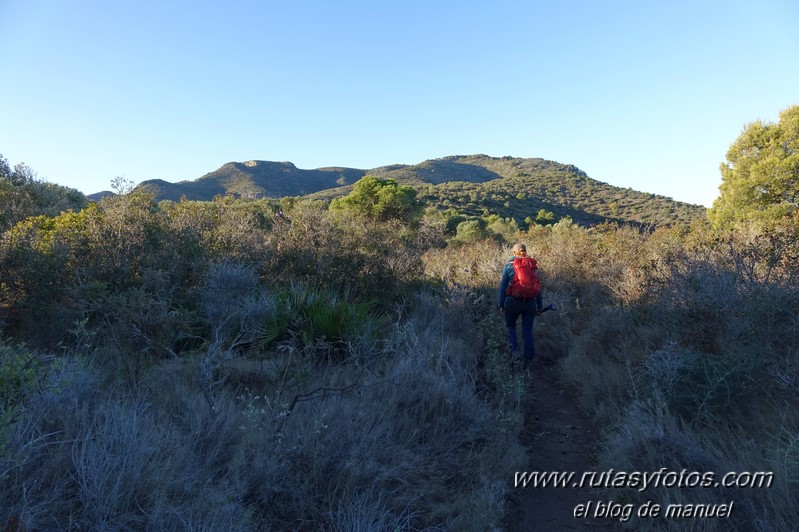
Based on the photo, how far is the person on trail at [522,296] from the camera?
6582 millimetres

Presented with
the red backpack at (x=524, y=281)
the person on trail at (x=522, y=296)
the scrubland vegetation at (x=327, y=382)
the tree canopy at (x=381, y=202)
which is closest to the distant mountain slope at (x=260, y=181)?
the tree canopy at (x=381, y=202)

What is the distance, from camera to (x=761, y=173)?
1505 centimetres

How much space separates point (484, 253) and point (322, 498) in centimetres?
969

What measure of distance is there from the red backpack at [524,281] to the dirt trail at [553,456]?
1242mm

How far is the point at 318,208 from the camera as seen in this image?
32.4 ft

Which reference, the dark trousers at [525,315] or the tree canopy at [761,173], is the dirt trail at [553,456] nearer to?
the dark trousers at [525,315]

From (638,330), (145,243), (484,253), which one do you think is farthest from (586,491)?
(484,253)

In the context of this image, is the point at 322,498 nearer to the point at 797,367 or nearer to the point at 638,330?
the point at 797,367

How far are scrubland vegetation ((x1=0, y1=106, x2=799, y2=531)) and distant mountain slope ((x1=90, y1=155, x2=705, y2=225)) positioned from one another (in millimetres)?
23655

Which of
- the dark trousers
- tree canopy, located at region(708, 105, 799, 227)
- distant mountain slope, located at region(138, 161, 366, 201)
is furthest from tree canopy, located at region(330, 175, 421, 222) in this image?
distant mountain slope, located at region(138, 161, 366, 201)

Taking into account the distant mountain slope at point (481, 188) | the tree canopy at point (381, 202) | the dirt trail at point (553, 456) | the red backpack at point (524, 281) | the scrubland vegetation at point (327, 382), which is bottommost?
the dirt trail at point (553, 456)

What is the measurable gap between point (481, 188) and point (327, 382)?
4902 centimetres

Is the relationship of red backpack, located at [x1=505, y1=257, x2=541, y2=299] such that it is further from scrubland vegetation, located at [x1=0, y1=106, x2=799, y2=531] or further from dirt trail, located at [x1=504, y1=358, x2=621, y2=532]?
dirt trail, located at [x1=504, y1=358, x2=621, y2=532]

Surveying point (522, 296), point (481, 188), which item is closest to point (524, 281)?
point (522, 296)
